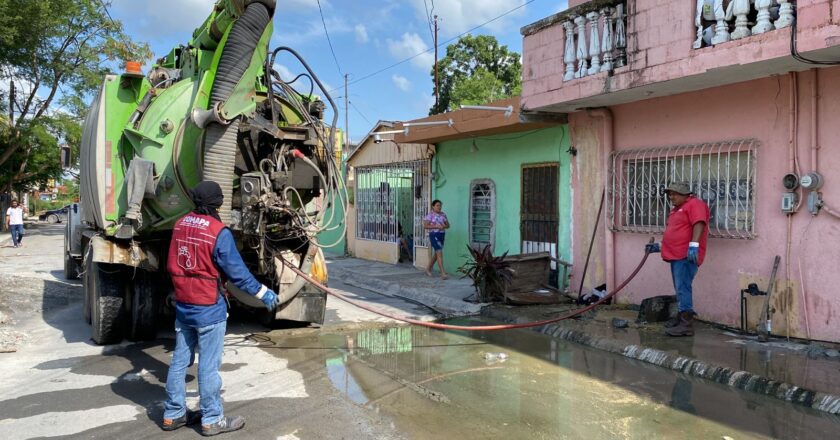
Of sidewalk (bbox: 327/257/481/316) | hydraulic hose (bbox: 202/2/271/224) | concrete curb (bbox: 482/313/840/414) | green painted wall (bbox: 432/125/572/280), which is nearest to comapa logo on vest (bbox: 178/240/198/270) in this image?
hydraulic hose (bbox: 202/2/271/224)

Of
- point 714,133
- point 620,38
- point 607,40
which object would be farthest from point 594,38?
point 714,133

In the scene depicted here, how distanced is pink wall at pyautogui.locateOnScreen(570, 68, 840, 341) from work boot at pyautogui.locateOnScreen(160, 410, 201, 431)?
5981 mm

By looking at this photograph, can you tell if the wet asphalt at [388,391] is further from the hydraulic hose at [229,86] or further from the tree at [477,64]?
the tree at [477,64]

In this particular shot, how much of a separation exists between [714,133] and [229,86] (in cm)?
564

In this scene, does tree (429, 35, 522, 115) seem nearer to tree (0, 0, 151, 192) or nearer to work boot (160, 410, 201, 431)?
tree (0, 0, 151, 192)

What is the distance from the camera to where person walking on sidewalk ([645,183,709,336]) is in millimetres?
6418

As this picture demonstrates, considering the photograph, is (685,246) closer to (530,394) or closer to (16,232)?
(530,394)

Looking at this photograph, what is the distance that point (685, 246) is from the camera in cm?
649

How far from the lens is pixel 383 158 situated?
593 inches

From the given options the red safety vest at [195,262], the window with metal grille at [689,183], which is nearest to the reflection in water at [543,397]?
the red safety vest at [195,262]

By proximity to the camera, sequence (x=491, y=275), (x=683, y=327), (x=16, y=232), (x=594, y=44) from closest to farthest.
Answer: (x=683, y=327) < (x=594, y=44) < (x=491, y=275) < (x=16, y=232)

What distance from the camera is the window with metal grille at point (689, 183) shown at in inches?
268

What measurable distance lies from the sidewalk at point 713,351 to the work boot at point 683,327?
0.28 feet

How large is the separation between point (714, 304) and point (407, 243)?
8306mm
